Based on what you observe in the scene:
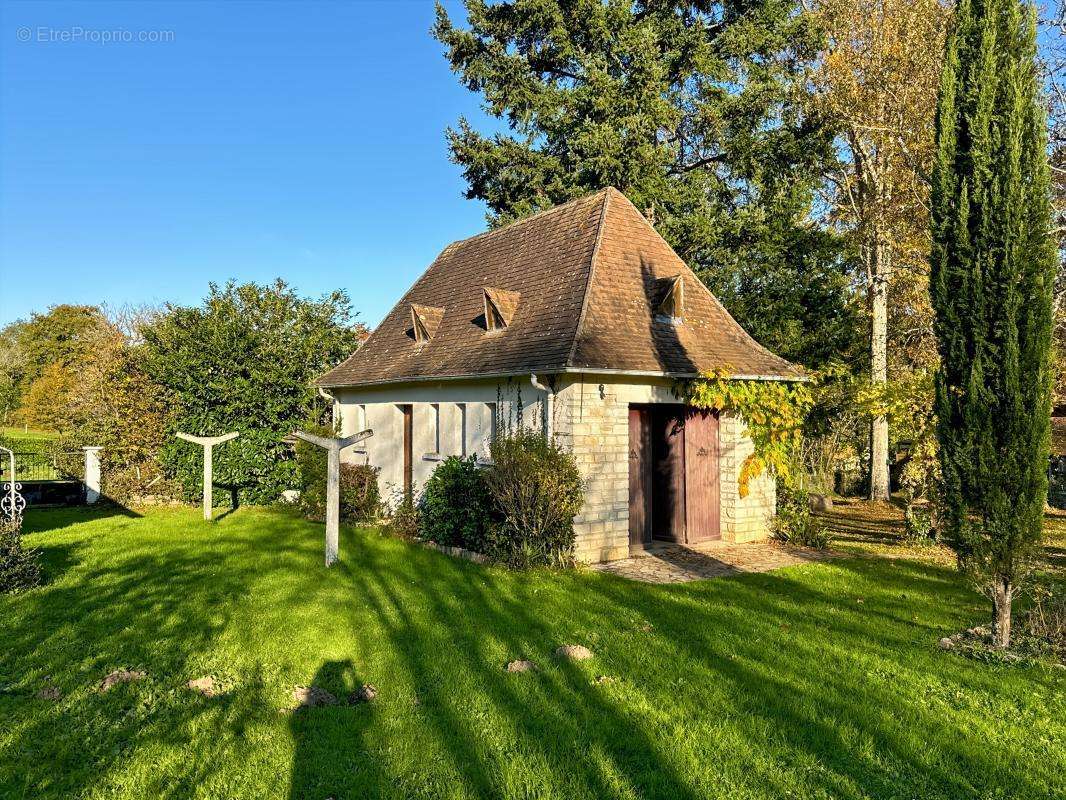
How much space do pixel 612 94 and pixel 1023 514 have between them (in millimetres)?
16481

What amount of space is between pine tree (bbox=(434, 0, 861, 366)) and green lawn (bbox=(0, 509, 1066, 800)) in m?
12.1

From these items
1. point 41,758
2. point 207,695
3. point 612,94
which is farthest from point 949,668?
point 612,94

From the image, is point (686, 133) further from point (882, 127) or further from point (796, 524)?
point (796, 524)

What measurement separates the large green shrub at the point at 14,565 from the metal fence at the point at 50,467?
11481mm

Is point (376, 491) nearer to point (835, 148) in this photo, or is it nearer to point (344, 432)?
point (344, 432)

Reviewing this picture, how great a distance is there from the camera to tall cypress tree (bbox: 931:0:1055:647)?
6711mm

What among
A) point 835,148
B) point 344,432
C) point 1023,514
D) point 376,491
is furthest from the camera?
point 835,148

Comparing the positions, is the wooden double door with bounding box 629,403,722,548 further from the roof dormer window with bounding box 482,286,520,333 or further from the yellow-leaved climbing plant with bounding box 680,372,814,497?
the roof dormer window with bounding box 482,286,520,333

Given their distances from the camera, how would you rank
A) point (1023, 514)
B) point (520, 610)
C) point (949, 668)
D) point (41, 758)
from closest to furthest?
point (41, 758), point (949, 668), point (1023, 514), point (520, 610)

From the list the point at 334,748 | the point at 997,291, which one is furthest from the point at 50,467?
the point at 997,291

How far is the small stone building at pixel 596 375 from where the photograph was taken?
10.9 metres

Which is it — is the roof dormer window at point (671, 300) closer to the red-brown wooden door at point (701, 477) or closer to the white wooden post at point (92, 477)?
the red-brown wooden door at point (701, 477)

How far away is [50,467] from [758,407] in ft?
72.8

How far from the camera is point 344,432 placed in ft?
57.9
